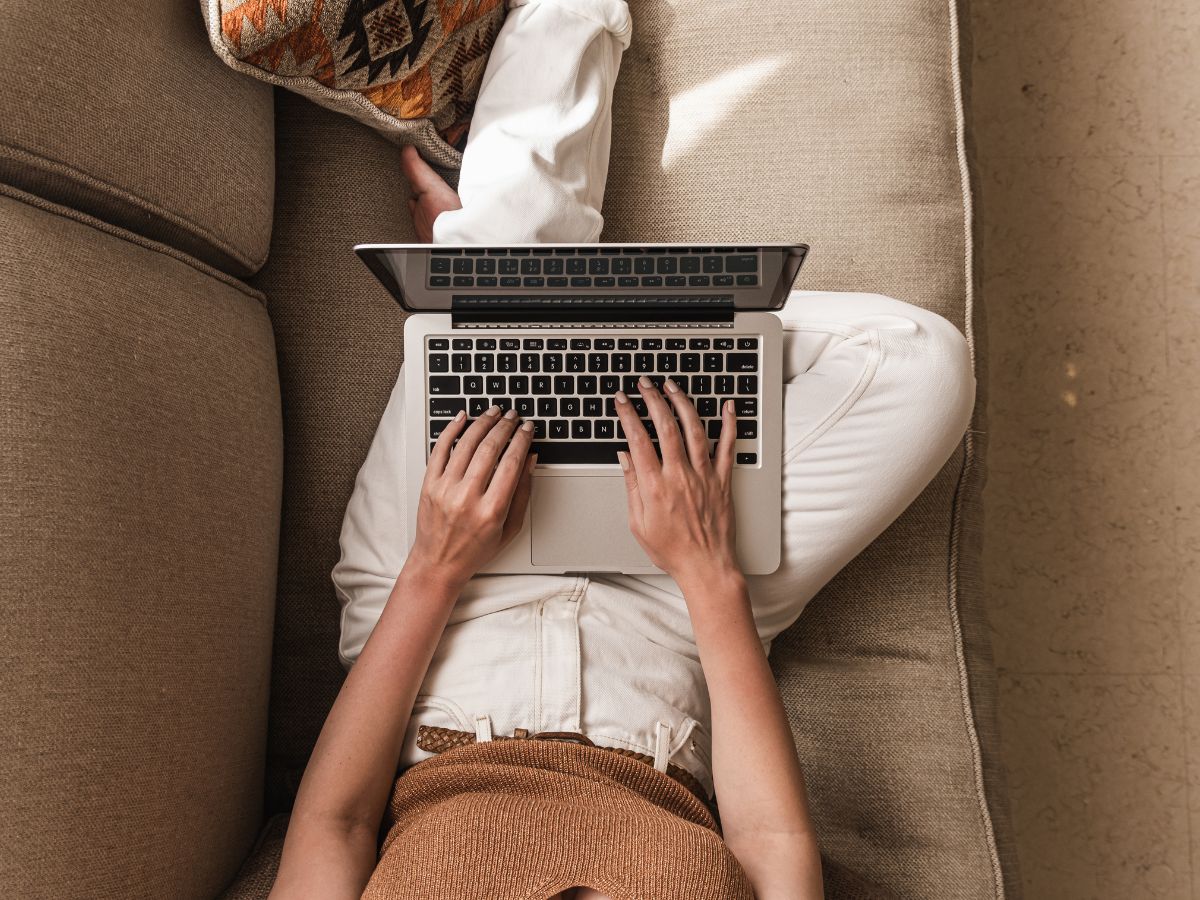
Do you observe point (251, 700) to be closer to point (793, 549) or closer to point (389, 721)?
point (389, 721)

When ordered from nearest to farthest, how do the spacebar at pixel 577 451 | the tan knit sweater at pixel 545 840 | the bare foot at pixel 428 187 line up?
the tan knit sweater at pixel 545 840 < the spacebar at pixel 577 451 < the bare foot at pixel 428 187

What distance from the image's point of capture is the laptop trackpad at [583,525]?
2.95 feet

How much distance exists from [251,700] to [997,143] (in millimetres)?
1365

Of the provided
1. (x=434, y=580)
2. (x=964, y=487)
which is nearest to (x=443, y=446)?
(x=434, y=580)

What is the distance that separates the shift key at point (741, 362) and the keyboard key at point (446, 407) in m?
0.27

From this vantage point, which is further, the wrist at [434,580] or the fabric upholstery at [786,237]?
the fabric upholstery at [786,237]

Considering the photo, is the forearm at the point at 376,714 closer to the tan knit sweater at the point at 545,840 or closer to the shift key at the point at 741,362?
the tan knit sweater at the point at 545,840

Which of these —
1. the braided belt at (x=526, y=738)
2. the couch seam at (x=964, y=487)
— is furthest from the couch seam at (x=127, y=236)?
the couch seam at (x=964, y=487)

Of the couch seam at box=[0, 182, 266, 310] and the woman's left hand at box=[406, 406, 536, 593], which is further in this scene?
the woman's left hand at box=[406, 406, 536, 593]

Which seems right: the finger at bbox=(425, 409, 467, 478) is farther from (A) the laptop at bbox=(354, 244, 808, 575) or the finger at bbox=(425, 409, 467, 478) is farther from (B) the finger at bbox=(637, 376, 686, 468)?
(B) the finger at bbox=(637, 376, 686, 468)

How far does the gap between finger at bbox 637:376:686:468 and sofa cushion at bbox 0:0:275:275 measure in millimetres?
473

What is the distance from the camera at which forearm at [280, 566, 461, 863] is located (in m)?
0.81

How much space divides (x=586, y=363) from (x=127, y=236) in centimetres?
46

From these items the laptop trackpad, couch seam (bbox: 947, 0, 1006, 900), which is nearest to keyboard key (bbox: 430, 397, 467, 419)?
the laptop trackpad
